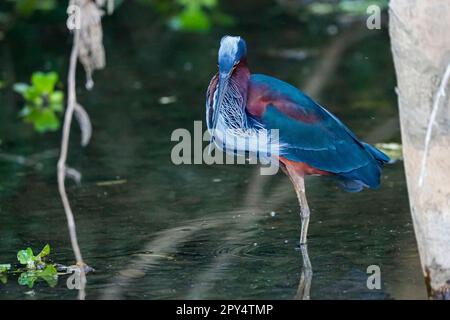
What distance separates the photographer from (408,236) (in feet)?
19.5

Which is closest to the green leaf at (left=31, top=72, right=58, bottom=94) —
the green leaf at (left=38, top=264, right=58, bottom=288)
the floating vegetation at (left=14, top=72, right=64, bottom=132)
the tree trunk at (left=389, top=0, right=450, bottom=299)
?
the floating vegetation at (left=14, top=72, right=64, bottom=132)

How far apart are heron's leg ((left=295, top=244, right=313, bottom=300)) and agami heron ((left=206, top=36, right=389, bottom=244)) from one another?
0.22 metres

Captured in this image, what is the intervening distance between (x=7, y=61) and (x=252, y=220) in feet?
20.9

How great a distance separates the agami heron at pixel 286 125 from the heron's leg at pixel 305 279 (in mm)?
219

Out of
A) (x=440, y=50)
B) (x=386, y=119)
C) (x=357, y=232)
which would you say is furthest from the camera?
(x=386, y=119)

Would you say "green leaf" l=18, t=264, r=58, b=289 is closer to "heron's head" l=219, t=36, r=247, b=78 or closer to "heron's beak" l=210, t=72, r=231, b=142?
"heron's beak" l=210, t=72, r=231, b=142

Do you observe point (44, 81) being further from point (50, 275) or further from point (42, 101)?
point (50, 275)

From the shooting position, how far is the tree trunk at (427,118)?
4465 millimetres

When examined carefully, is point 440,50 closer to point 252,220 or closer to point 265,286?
point 265,286

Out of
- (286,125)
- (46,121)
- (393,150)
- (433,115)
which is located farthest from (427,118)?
(46,121)

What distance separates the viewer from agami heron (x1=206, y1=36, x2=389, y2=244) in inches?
234
